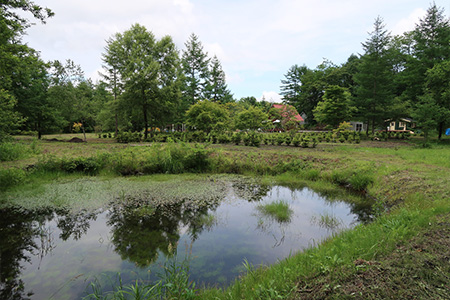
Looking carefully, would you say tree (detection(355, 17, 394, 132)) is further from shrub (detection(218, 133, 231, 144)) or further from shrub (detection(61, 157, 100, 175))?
shrub (detection(61, 157, 100, 175))

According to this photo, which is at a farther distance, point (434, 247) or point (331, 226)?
point (331, 226)

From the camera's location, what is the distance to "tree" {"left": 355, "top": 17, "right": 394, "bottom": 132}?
71.0ft

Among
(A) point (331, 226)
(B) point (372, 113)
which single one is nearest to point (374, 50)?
(B) point (372, 113)

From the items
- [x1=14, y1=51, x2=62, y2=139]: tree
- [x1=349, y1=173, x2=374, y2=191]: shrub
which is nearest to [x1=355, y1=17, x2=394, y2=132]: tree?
[x1=349, y1=173, x2=374, y2=191]: shrub

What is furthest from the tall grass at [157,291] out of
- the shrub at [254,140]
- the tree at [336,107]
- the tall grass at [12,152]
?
the tree at [336,107]

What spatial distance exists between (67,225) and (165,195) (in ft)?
7.41

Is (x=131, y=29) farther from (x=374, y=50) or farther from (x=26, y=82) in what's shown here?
(x=374, y=50)

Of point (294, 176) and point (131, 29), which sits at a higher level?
point (131, 29)

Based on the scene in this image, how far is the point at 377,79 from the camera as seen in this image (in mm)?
21734

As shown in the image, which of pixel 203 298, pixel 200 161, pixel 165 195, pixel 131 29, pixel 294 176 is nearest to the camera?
pixel 203 298

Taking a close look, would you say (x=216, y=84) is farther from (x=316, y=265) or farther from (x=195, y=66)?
(x=316, y=265)

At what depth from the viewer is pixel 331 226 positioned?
4496mm

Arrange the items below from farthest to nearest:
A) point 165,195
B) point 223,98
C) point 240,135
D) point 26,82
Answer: point 223,98 → point 26,82 → point 240,135 → point 165,195

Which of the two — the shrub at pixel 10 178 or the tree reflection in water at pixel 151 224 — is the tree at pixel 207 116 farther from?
the tree reflection in water at pixel 151 224
